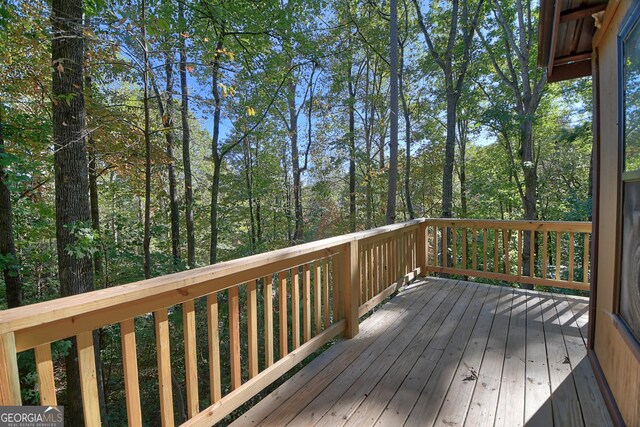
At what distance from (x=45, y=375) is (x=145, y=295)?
35cm

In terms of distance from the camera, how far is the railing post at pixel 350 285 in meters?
2.54

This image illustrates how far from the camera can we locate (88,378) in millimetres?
1076

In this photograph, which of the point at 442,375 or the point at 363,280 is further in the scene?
the point at 363,280

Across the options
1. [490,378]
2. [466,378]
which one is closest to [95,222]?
[466,378]

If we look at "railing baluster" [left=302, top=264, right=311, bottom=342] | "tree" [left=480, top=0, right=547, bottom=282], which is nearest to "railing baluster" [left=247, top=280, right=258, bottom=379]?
"railing baluster" [left=302, top=264, right=311, bottom=342]

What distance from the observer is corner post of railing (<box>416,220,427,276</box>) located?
14.1 feet

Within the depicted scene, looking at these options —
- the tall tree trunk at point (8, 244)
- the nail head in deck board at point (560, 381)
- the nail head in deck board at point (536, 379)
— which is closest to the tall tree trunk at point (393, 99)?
the nail head in deck board at point (536, 379)

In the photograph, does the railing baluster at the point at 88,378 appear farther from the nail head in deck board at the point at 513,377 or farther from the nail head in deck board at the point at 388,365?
the nail head in deck board at the point at 513,377

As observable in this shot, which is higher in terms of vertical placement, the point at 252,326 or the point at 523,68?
the point at 523,68

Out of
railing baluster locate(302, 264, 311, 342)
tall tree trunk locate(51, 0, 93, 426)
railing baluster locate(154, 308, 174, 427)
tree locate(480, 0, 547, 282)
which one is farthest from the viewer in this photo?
tree locate(480, 0, 547, 282)

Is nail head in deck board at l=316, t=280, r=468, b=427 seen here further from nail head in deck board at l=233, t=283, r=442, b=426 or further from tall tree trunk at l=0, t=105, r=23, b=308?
tall tree trunk at l=0, t=105, r=23, b=308

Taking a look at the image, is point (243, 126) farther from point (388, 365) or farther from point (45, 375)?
point (45, 375)

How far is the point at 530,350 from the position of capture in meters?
2.31

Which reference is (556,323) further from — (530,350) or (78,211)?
(78,211)
